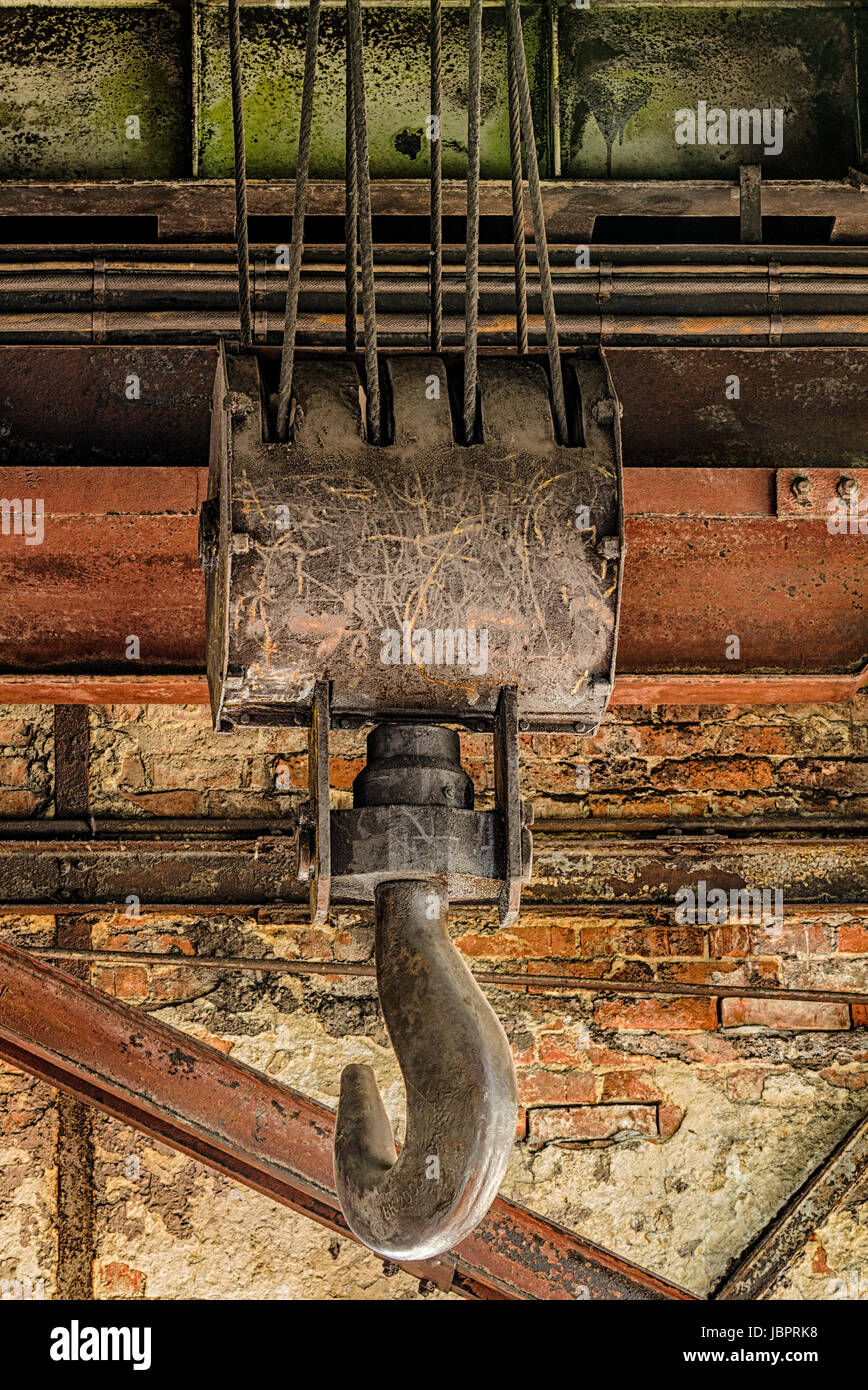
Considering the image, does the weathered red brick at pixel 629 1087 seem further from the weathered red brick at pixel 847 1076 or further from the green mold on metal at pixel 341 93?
the green mold on metal at pixel 341 93

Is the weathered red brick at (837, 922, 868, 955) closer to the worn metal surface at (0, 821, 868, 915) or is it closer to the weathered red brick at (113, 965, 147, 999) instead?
the worn metal surface at (0, 821, 868, 915)

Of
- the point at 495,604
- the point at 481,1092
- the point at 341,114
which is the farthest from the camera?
the point at 341,114

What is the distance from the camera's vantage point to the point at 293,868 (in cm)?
356

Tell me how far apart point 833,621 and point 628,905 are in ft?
3.72

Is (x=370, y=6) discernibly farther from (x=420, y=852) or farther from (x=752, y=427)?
(x=420, y=852)

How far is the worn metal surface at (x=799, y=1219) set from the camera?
3.47 meters

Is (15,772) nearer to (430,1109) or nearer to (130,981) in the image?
(130,981)

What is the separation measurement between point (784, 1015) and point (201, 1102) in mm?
1628

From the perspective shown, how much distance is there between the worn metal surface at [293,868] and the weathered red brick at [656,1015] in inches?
11.1

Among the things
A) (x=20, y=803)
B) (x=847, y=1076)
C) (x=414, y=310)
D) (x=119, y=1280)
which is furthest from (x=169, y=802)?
(x=847, y=1076)

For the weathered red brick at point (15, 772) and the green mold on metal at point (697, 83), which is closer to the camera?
the green mold on metal at point (697, 83)

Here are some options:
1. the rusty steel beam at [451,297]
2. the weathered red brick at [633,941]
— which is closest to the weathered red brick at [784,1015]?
the weathered red brick at [633,941]

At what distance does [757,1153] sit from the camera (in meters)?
3.58

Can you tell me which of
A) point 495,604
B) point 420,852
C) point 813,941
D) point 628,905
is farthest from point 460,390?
point 813,941
